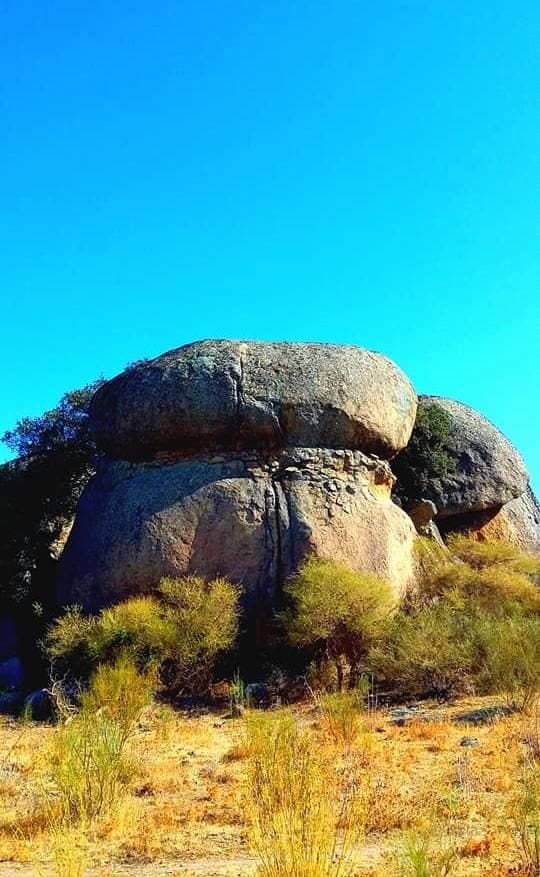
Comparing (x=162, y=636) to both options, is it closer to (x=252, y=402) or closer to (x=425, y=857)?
(x=252, y=402)

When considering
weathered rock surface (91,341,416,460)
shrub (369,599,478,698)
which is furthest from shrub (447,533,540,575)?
shrub (369,599,478,698)

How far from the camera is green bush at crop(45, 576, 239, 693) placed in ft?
34.8

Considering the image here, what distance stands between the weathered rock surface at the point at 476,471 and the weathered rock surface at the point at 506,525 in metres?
0.27

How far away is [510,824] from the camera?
478 centimetres

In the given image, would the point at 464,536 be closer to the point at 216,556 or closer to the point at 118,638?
the point at 216,556

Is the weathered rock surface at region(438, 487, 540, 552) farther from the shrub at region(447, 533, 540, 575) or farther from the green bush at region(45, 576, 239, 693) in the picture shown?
the green bush at region(45, 576, 239, 693)

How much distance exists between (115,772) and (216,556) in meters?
6.55

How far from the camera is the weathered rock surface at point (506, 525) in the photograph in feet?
55.4

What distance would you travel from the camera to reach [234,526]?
12.2 metres

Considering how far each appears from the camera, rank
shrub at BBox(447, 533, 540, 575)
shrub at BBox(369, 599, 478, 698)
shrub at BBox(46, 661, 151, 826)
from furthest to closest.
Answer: shrub at BBox(447, 533, 540, 575) → shrub at BBox(369, 599, 478, 698) → shrub at BBox(46, 661, 151, 826)

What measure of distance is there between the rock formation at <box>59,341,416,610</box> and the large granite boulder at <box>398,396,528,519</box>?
2.99 metres

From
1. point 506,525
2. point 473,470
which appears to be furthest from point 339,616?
point 506,525

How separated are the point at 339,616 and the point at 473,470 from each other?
7.34 metres

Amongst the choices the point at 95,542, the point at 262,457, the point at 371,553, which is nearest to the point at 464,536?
the point at 371,553
